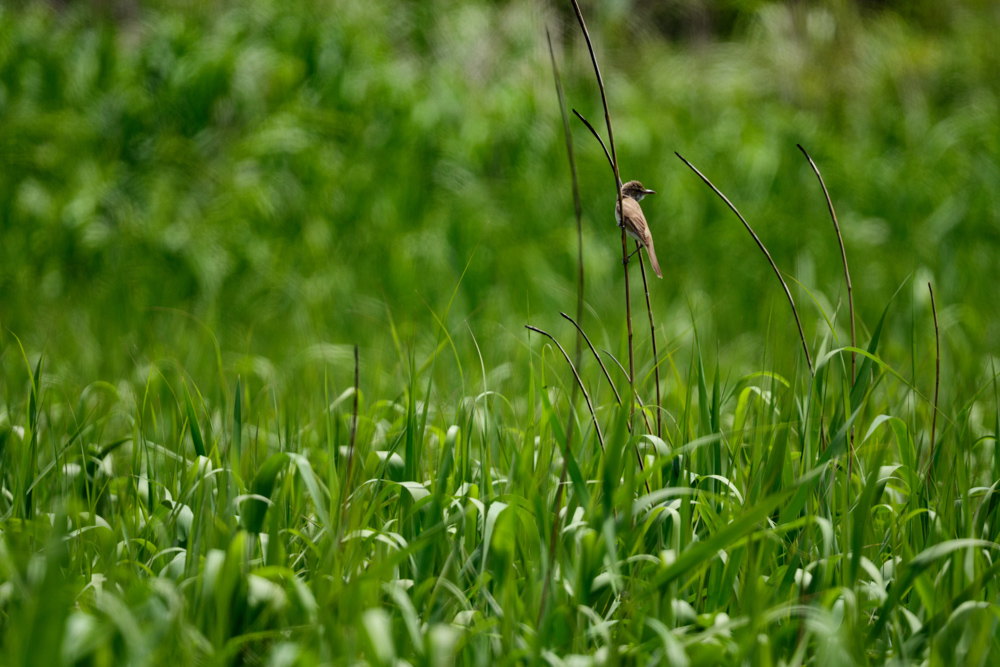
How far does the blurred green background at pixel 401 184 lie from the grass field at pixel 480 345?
27mm

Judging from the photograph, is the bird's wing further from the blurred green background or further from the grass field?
the blurred green background

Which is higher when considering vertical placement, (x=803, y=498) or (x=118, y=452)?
(x=803, y=498)

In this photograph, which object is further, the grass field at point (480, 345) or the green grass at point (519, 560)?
the grass field at point (480, 345)

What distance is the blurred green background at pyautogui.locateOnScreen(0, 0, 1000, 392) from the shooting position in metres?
3.99

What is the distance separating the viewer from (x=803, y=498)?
1.33 metres

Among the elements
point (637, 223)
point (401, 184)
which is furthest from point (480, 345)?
point (637, 223)

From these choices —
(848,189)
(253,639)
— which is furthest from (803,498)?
(848,189)

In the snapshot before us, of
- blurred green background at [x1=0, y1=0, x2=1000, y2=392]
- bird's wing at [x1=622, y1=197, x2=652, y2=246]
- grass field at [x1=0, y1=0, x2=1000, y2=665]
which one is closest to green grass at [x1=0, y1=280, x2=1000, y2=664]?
grass field at [x1=0, y1=0, x2=1000, y2=665]

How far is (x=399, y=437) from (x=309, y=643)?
63 cm

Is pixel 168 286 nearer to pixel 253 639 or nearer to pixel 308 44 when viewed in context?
pixel 308 44

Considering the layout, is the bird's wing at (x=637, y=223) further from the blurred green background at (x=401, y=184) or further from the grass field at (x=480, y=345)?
the blurred green background at (x=401, y=184)

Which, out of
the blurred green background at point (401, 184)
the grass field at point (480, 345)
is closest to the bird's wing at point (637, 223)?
the grass field at point (480, 345)

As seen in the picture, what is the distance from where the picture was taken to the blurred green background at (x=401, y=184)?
13.1 feet

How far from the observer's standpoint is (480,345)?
353 centimetres
